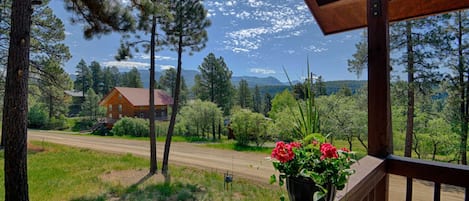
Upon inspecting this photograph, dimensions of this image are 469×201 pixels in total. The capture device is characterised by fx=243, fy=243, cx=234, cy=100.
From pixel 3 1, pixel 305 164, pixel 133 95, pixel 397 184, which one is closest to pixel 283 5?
pixel 305 164

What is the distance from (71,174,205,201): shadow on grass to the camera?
4.12 m

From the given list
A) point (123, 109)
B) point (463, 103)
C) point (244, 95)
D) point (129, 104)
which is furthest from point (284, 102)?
point (244, 95)

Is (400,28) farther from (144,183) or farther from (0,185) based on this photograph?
(0,185)

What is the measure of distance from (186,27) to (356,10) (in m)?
5.07

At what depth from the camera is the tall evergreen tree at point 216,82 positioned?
17594 mm

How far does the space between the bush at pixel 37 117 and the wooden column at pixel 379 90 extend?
64.7ft

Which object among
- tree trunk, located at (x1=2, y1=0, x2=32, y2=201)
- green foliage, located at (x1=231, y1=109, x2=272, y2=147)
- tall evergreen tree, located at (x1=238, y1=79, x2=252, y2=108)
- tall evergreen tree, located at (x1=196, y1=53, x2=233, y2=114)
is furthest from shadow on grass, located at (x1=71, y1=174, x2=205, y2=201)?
tall evergreen tree, located at (x1=238, y1=79, x2=252, y2=108)

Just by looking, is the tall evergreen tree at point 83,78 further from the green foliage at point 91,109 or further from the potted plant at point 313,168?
the potted plant at point 313,168

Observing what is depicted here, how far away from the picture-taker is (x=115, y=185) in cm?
484

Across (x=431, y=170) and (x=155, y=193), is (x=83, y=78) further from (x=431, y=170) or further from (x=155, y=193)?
(x=431, y=170)

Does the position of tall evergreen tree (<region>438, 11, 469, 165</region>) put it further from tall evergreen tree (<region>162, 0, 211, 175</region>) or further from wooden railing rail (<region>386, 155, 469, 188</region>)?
wooden railing rail (<region>386, 155, 469, 188</region>)

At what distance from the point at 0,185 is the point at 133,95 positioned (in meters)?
13.8

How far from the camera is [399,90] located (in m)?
6.25

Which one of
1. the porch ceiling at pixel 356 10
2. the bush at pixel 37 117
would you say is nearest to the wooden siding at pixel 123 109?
the bush at pixel 37 117
